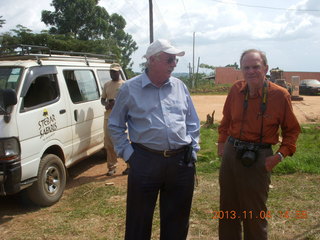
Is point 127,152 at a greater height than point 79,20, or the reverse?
point 79,20

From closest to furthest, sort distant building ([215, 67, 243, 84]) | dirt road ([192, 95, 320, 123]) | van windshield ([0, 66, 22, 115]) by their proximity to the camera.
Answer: van windshield ([0, 66, 22, 115]) < dirt road ([192, 95, 320, 123]) < distant building ([215, 67, 243, 84])

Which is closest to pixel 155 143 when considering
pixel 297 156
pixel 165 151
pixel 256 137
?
pixel 165 151

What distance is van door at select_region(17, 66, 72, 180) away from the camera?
3861 mm

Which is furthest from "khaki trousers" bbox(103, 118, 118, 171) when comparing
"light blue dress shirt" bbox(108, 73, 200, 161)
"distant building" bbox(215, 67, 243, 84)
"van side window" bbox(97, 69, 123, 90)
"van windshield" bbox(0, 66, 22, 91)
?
"distant building" bbox(215, 67, 243, 84)

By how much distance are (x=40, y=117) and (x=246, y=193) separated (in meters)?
2.75

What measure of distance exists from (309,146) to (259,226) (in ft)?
16.8

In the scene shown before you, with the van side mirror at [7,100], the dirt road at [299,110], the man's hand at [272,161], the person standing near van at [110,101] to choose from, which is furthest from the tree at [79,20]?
the man's hand at [272,161]

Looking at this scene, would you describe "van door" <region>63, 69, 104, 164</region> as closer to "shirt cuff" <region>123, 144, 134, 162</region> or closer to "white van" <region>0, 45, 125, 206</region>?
"white van" <region>0, 45, 125, 206</region>

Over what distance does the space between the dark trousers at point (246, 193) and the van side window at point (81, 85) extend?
9.93 ft

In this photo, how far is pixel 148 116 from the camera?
2.53 meters

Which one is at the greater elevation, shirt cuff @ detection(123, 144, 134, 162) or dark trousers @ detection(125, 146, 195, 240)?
shirt cuff @ detection(123, 144, 134, 162)

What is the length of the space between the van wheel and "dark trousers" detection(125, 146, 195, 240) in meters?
1.95

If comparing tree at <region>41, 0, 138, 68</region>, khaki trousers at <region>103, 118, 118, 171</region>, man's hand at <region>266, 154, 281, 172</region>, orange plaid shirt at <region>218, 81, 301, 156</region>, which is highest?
tree at <region>41, 0, 138, 68</region>
